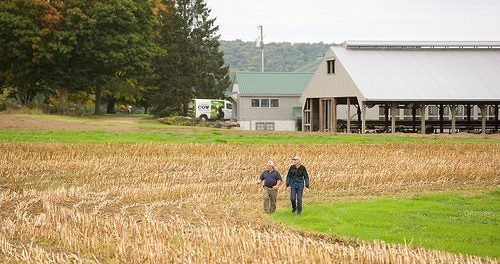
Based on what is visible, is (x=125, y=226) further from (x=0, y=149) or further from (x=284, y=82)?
(x=284, y=82)

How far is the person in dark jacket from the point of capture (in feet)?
66.2

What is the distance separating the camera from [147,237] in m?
15.7

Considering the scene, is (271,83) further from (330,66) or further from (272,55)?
(272,55)

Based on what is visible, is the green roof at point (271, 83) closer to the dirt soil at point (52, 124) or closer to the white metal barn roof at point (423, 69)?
the white metal barn roof at point (423, 69)

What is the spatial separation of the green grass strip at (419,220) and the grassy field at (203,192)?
6.2 inches

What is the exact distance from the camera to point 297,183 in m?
20.3

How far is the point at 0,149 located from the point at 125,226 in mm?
17732

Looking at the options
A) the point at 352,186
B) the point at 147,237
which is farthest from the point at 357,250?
the point at 352,186

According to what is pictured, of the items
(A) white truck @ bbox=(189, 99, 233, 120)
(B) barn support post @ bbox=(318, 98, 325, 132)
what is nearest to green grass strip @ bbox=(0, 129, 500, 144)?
(B) barn support post @ bbox=(318, 98, 325, 132)

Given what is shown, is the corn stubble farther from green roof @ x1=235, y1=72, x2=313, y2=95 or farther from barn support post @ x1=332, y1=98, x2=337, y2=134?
green roof @ x1=235, y1=72, x2=313, y2=95

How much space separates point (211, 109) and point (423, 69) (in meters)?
22.4

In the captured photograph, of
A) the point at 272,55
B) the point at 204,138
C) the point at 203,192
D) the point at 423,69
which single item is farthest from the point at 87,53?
the point at 272,55

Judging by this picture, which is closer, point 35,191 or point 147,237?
point 147,237

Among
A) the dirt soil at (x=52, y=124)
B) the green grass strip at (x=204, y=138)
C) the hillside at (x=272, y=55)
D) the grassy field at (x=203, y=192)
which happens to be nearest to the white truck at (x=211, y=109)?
the dirt soil at (x=52, y=124)
